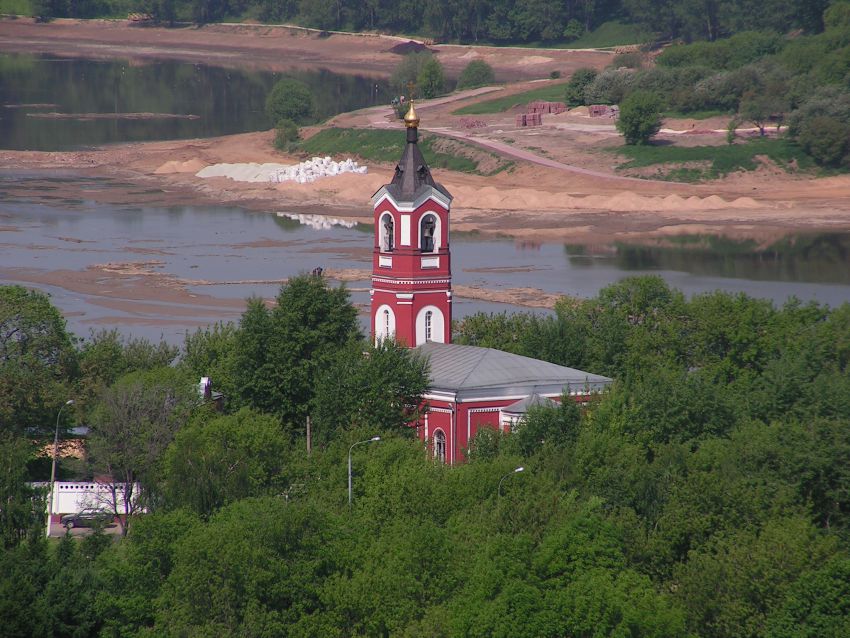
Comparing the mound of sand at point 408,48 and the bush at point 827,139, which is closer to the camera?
the bush at point 827,139

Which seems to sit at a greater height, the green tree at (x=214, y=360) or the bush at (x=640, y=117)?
the bush at (x=640, y=117)

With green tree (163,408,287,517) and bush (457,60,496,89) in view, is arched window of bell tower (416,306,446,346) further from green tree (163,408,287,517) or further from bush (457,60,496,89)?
bush (457,60,496,89)

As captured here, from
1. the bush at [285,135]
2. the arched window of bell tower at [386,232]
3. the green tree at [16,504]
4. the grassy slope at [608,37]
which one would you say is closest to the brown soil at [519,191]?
the bush at [285,135]

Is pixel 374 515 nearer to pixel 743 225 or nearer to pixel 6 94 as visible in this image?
pixel 743 225

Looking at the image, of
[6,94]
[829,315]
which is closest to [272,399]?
[829,315]

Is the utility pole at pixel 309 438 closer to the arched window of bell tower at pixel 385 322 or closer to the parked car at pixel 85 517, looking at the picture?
the arched window of bell tower at pixel 385 322
